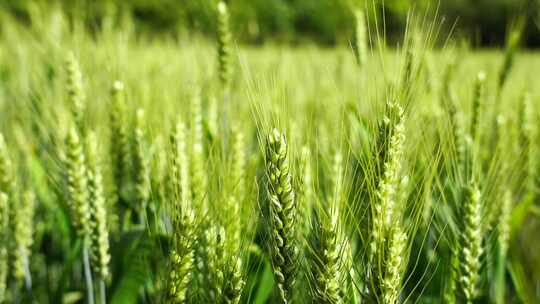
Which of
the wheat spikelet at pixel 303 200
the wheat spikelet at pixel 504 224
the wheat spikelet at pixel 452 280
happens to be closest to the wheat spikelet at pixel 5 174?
the wheat spikelet at pixel 303 200

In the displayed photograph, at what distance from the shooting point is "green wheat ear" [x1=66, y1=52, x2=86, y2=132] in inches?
43.6

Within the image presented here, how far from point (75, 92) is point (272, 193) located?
0.70 meters

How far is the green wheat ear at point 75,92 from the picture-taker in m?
1.11

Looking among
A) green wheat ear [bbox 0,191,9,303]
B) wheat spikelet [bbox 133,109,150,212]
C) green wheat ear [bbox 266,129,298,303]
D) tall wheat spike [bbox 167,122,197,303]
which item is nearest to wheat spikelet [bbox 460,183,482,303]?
green wheat ear [bbox 266,129,298,303]

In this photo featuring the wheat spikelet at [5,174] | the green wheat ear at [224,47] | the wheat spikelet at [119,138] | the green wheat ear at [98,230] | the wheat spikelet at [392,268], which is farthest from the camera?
the green wheat ear at [224,47]

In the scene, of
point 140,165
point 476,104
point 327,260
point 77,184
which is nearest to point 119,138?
point 140,165

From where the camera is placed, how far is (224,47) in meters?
1.40

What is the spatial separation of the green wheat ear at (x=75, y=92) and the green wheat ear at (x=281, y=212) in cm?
62

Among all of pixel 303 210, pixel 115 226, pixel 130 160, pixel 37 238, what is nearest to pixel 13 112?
pixel 37 238

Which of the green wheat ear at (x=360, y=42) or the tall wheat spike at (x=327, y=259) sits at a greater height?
the green wheat ear at (x=360, y=42)

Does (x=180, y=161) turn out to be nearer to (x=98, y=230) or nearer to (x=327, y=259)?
(x=98, y=230)

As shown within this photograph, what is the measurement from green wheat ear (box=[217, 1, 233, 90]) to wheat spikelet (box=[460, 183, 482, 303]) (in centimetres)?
76

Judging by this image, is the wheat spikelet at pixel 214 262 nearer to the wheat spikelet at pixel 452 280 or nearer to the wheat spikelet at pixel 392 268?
the wheat spikelet at pixel 392 268

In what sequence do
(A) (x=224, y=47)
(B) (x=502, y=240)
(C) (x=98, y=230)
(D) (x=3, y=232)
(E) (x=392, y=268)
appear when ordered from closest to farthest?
(E) (x=392, y=268), (C) (x=98, y=230), (D) (x=3, y=232), (B) (x=502, y=240), (A) (x=224, y=47)
